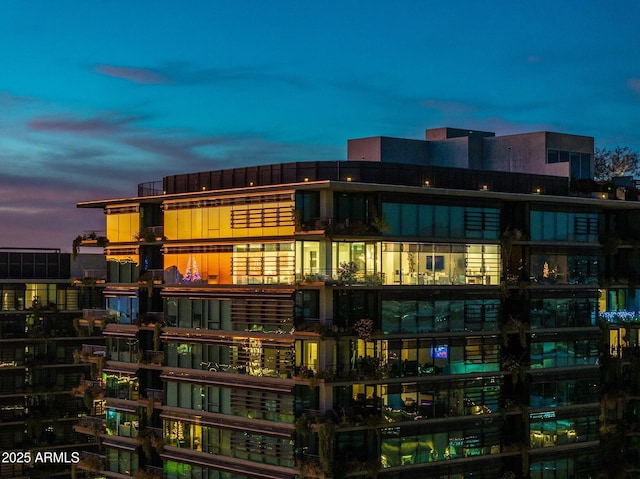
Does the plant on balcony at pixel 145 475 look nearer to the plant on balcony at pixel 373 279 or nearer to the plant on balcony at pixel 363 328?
the plant on balcony at pixel 363 328

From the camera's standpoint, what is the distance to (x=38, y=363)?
123438 mm

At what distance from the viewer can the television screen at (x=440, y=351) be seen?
8400 centimetres

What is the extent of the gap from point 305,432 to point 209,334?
11847mm

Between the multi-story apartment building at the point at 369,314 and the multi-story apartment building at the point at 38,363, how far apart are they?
26.9 metres

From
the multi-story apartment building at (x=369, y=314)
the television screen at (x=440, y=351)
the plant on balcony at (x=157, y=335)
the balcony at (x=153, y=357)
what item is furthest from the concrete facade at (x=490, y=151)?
the balcony at (x=153, y=357)

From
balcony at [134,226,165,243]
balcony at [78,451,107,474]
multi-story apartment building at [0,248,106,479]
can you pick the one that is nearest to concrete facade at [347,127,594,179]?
balcony at [134,226,165,243]

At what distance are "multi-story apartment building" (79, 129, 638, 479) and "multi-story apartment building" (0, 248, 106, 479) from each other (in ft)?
88.2

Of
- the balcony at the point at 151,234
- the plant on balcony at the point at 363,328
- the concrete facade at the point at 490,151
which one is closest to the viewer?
the plant on balcony at the point at 363,328

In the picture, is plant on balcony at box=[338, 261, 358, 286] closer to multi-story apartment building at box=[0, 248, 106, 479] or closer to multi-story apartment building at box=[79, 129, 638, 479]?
multi-story apartment building at box=[79, 129, 638, 479]

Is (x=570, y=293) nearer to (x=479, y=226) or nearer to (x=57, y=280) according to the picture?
(x=479, y=226)

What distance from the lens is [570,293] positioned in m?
91.7

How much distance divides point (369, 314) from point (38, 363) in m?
51.9

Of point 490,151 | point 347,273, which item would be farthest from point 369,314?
point 490,151

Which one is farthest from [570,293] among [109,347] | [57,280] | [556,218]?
[57,280]
